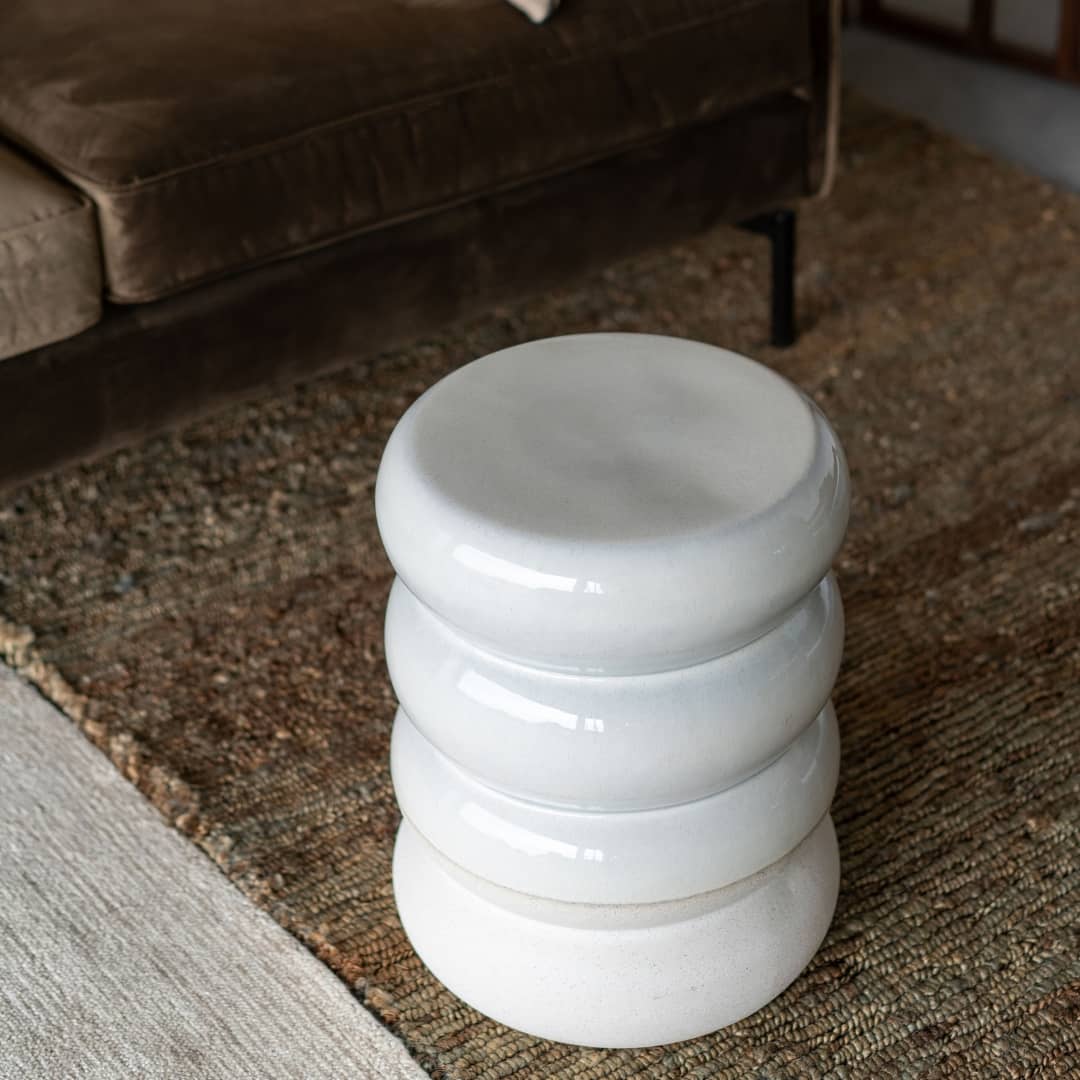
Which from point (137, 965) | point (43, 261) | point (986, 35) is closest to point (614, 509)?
point (137, 965)

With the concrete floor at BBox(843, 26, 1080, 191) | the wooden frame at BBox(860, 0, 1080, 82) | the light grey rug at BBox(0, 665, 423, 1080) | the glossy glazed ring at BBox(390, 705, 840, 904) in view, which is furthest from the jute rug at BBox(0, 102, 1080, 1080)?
the wooden frame at BBox(860, 0, 1080, 82)

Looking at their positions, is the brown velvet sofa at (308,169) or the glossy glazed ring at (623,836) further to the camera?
the brown velvet sofa at (308,169)

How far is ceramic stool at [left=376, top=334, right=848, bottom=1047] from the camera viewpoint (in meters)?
0.91

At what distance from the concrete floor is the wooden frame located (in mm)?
21

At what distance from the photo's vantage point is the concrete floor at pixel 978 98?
2.63 meters

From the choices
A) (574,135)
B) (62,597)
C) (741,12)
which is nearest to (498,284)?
(574,135)

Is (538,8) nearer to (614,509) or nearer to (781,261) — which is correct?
(781,261)

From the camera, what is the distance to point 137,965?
1175mm

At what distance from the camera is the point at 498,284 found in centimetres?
177

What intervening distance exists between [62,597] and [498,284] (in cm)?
60

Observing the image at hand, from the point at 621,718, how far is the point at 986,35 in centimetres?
252

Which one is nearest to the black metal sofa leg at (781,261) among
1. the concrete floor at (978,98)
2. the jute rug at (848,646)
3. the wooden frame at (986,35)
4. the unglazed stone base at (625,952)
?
the jute rug at (848,646)

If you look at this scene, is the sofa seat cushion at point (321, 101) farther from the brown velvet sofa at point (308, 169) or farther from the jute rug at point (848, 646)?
the jute rug at point (848, 646)

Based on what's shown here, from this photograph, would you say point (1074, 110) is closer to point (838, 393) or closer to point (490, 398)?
point (838, 393)
